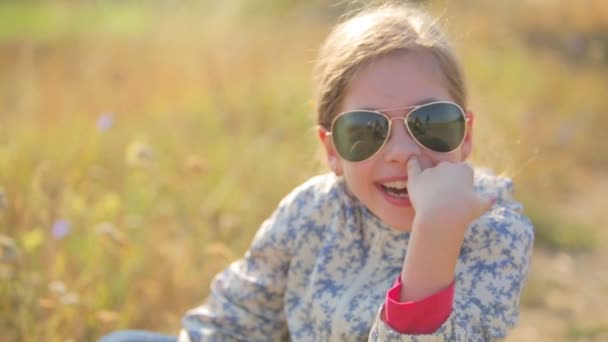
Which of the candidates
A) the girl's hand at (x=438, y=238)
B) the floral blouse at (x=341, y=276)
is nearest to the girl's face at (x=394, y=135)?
the floral blouse at (x=341, y=276)

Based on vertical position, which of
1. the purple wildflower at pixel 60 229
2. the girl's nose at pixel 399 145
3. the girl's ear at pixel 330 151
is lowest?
the girl's nose at pixel 399 145

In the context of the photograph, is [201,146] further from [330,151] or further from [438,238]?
[438,238]

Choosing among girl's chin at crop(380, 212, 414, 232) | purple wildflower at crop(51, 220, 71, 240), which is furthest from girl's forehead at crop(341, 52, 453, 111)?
purple wildflower at crop(51, 220, 71, 240)

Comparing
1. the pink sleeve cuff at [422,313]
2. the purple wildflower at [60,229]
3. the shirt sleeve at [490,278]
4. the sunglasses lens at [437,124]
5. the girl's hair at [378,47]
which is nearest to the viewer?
the pink sleeve cuff at [422,313]

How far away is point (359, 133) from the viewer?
1739 millimetres

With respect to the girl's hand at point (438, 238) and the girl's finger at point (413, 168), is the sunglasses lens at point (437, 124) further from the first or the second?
the girl's hand at point (438, 238)

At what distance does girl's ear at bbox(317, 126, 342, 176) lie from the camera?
6.27 feet

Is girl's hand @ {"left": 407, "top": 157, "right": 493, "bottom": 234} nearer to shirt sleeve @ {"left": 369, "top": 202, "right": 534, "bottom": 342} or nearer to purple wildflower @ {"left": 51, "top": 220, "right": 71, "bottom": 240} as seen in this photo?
shirt sleeve @ {"left": 369, "top": 202, "right": 534, "bottom": 342}

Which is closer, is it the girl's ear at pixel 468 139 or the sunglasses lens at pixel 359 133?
the sunglasses lens at pixel 359 133

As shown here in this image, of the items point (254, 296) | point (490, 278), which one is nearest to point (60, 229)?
point (254, 296)

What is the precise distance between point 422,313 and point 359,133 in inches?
17.3

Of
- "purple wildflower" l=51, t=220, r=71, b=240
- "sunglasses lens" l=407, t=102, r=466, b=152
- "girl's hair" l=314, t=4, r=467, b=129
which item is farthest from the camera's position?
"purple wildflower" l=51, t=220, r=71, b=240

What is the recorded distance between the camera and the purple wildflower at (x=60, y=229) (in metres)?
2.64

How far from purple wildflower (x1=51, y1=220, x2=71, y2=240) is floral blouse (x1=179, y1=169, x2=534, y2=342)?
72 centimetres
